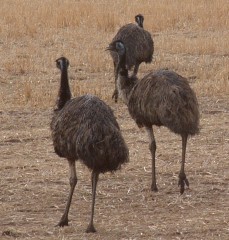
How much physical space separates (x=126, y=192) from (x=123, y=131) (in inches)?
109

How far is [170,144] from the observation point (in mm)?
11289

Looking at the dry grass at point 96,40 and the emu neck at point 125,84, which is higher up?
the emu neck at point 125,84

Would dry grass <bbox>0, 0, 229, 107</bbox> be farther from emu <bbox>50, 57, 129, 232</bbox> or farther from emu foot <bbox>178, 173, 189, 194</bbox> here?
emu <bbox>50, 57, 129, 232</bbox>

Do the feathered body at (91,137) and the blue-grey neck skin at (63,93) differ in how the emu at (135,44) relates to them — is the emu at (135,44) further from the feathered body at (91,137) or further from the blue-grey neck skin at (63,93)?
the feathered body at (91,137)

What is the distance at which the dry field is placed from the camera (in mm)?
8312

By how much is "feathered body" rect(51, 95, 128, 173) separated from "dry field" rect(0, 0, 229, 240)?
0.64 meters

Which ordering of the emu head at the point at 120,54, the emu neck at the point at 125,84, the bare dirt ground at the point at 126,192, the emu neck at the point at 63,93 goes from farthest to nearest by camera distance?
the emu head at the point at 120,54 < the emu neck at the point at 125,84 < the emu neck at the point at 63,93 < the bare dirt ground at the point at 126,192

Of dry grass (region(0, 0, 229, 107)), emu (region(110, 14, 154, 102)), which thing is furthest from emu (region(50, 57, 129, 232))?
emu (region(110, 14, 154, 102))

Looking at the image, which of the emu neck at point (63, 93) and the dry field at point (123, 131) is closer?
the dry field at point (123, 131)

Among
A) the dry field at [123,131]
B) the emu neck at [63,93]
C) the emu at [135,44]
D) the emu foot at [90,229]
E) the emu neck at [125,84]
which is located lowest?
the dry field at [123,131]

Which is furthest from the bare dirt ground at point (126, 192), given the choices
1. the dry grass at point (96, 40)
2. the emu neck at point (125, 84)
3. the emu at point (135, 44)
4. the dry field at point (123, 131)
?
the emu at point (135, 44)

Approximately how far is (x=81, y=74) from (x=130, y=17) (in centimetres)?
674

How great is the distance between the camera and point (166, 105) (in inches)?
358

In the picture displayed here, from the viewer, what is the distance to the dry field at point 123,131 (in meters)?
8.31
